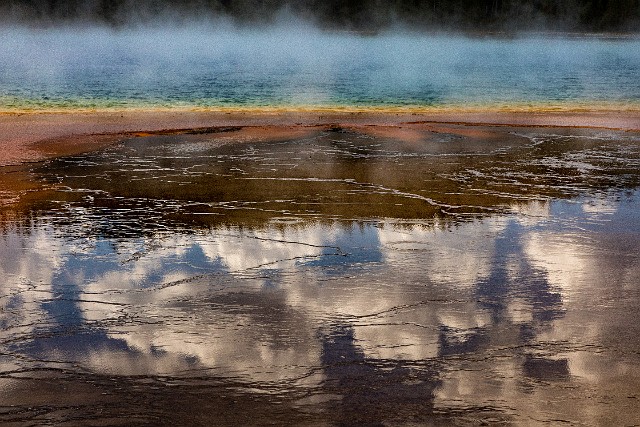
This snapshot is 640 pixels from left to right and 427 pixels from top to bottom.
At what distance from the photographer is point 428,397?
12.5 feet

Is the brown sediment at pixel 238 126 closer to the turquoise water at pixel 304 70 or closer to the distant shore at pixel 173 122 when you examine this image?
the distant shore at pixel 173 122

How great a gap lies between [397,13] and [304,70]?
37.5 meters

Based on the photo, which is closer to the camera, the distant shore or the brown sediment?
the brown sediment

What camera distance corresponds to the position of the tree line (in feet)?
221

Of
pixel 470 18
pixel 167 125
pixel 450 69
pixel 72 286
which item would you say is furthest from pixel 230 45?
pixel 72 286

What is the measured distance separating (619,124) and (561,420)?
479 inches

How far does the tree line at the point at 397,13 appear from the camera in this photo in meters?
67.4

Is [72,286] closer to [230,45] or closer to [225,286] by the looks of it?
[225,286]

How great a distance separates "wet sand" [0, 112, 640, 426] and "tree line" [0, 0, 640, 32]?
61.4m

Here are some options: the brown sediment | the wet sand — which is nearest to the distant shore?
the brown sediment

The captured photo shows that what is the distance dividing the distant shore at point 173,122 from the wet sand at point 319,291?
1379 millimetres

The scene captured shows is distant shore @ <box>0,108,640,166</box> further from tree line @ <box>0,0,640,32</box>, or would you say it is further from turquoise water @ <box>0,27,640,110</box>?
tree line @ <box>0,0,640,32</box>

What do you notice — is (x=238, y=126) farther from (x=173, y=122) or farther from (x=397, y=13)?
(x=397, y=13)

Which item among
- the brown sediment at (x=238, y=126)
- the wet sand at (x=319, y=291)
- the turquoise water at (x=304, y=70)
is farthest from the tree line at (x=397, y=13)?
the wet sand at (x=319, y=291)
